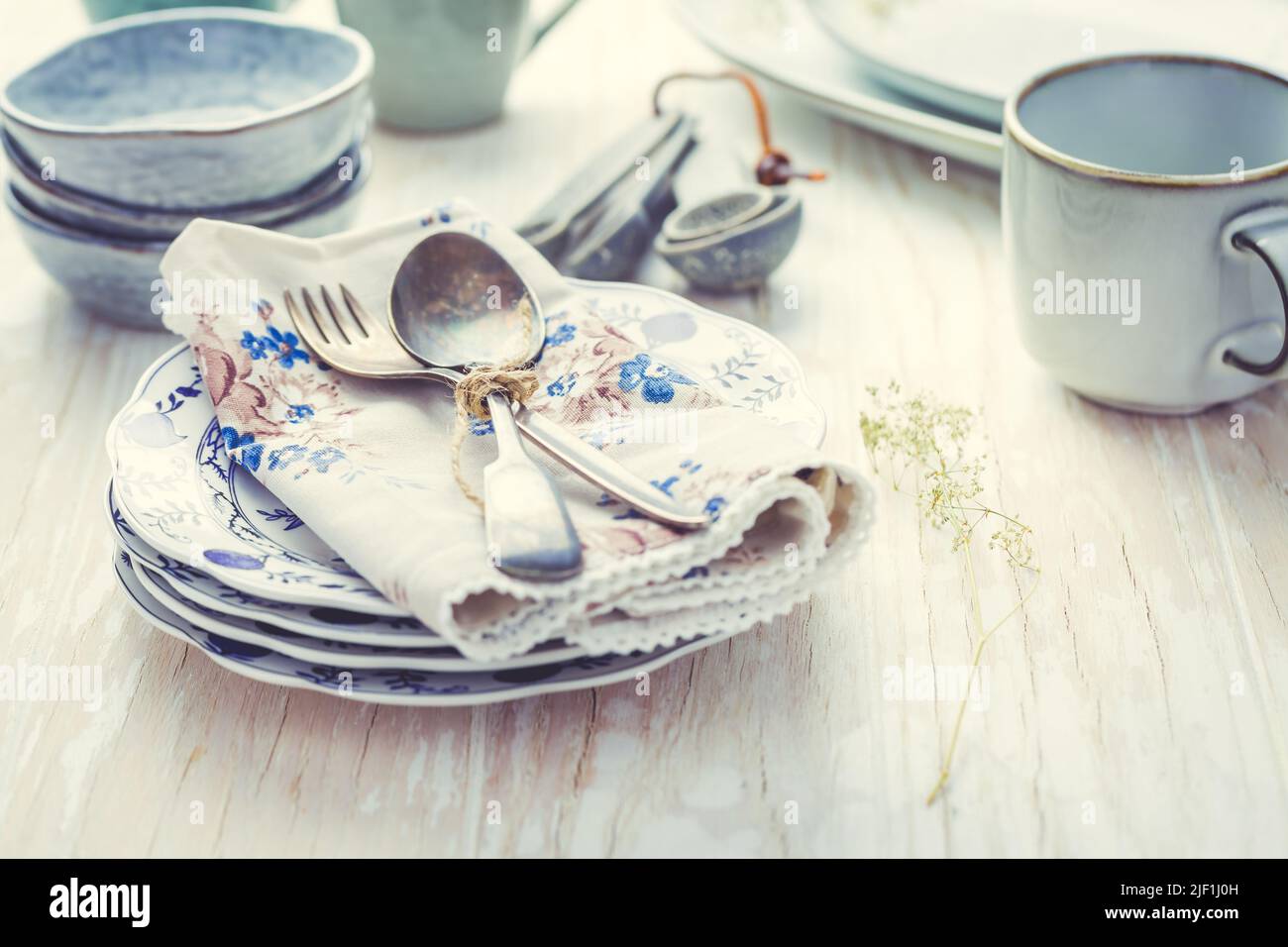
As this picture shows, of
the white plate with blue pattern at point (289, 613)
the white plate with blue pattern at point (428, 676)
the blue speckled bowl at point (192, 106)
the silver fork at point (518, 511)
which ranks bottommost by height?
the white plate with blue pattern at point (428, 676)

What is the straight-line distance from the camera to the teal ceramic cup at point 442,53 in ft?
3.20

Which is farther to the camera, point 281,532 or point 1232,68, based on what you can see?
point 1232,68

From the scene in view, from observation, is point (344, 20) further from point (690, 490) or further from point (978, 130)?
point (690, 490)

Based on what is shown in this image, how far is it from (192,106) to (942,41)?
1.91 ft

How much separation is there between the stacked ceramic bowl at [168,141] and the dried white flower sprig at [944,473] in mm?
376

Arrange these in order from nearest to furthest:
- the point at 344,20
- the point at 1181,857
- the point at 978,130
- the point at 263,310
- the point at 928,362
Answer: the point at 1181,857
the point at 263,310
the point at 928,362
the point at 978,130
the point at 344,20

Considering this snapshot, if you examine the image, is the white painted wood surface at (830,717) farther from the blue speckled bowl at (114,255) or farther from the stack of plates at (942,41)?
the stack of plates at (942,41)

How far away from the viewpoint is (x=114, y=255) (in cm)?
76

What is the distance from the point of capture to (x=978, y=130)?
88 centimetres

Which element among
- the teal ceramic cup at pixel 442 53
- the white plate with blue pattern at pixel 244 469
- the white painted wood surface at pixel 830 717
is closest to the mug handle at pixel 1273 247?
the white painted wood surface at pixel 830 717

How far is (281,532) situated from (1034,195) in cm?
42

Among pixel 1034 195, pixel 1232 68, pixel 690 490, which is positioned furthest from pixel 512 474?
pixel 1232 68

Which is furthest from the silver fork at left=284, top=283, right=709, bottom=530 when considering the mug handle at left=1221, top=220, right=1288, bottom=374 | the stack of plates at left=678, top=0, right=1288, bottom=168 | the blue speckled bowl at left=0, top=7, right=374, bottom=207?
the stack of plates at left=678, top=0, right=1288, bottom=168

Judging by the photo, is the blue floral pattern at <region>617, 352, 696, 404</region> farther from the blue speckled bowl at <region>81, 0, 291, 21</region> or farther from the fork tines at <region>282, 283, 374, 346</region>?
the blue speckled bowl at <region>81, 0, 291, 21</region>
